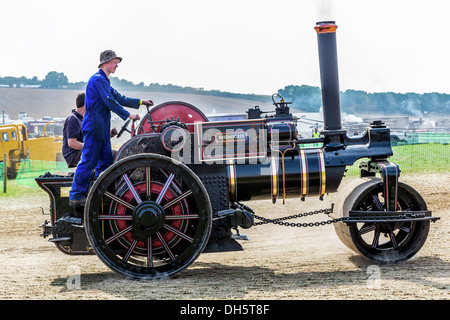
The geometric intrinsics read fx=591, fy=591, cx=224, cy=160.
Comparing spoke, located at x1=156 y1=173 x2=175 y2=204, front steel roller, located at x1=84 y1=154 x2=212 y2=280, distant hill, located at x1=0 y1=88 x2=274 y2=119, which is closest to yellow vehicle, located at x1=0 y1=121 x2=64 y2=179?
front steel roller, located at x1=84 y1=154 x2=212 y2=280

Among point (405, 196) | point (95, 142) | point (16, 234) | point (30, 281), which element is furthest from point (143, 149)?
point (16, 234)

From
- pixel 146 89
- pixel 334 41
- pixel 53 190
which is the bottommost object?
pixel 53 190

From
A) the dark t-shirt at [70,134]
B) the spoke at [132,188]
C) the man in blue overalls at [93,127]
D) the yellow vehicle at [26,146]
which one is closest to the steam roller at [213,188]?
the spoke at [132,188]

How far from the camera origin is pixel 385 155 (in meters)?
6.11

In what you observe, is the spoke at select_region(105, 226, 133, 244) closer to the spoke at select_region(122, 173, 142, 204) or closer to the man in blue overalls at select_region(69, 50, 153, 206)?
the spoke at select_region(122, 173, 142, 204)

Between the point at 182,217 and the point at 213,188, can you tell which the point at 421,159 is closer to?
the point at 213,188

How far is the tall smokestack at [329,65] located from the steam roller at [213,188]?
1 centimetres

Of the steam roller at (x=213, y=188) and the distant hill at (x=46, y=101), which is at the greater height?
the distant hill at (x=46, y=101)

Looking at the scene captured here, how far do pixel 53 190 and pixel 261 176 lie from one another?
6.70 feet

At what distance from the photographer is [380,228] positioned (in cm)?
591

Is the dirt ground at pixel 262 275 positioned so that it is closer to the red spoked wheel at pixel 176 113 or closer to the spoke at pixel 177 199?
the spoke at pixel 177 199

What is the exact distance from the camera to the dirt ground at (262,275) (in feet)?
16.1

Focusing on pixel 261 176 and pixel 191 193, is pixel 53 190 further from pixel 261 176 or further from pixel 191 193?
pixel 261 176

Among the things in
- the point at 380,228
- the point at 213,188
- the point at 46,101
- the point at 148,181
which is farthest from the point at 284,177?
the point at 46,101
